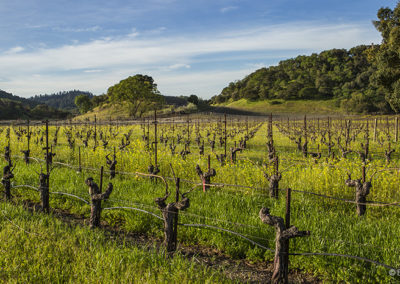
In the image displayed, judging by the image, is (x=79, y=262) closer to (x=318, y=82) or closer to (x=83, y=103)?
(x=83, y=103)

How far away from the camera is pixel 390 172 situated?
8.09m

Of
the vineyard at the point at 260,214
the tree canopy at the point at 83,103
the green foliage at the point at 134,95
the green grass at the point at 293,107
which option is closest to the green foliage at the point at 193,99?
the green grass at the point at 293,107

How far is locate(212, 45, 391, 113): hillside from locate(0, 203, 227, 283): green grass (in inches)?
2976

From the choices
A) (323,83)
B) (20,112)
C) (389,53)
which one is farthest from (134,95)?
(323,83)

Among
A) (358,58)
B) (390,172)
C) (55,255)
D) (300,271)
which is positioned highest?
(358,58)

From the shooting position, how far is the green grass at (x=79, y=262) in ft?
12.1

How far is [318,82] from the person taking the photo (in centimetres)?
9769

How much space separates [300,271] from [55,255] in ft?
11.9

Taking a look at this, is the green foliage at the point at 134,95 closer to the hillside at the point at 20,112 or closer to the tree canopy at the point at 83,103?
the hillside at the point at 20,112

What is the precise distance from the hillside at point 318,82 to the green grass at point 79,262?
75.6 metres

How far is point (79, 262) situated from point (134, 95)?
5890 centimetres

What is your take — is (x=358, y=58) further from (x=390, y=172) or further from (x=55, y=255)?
(x=55, y=255)

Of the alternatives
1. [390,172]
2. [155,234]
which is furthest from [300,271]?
[390,172]

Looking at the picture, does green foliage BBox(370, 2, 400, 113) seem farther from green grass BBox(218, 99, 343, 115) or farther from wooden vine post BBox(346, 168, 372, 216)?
green grass BBox(218, 99, 343, 115)
